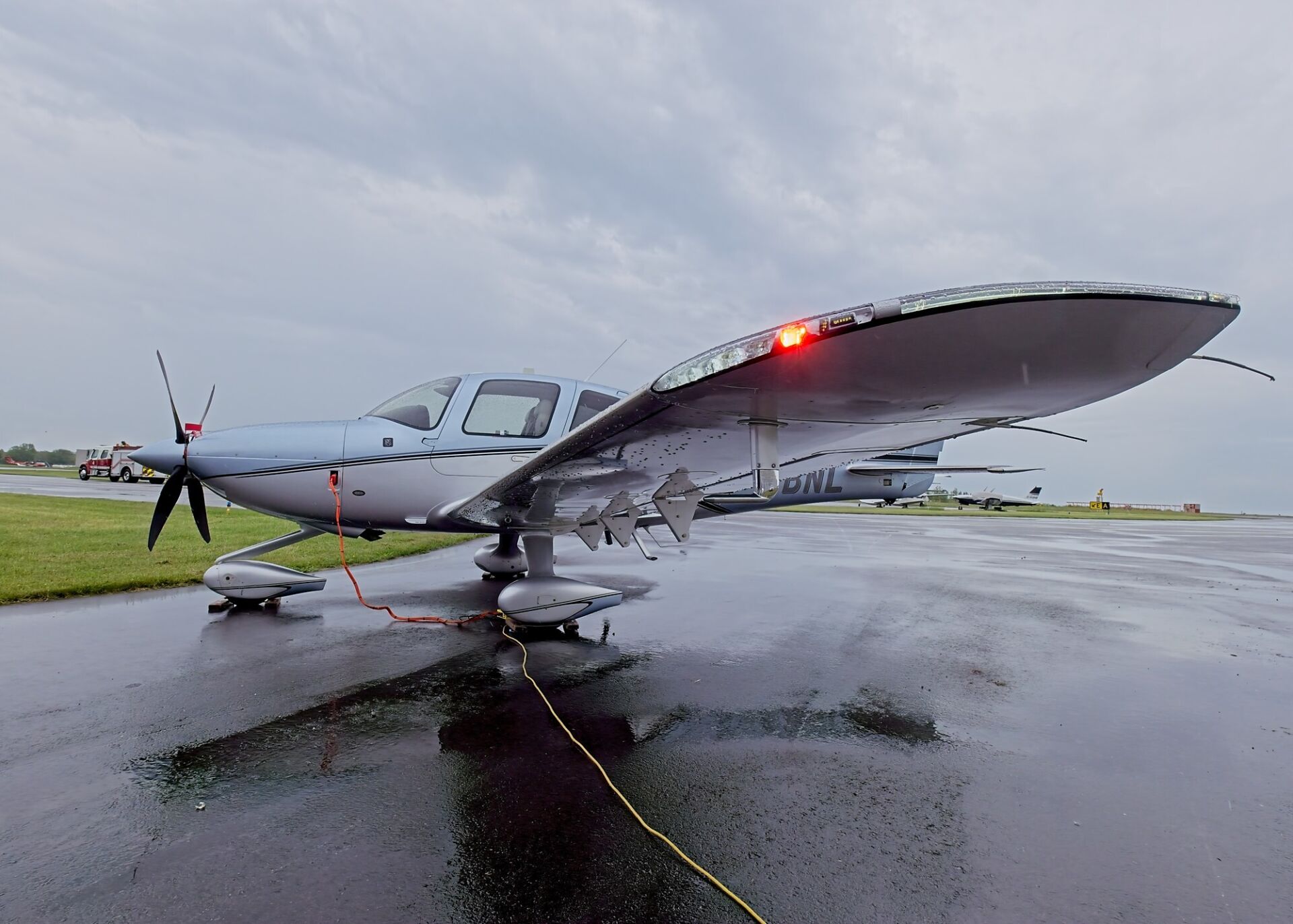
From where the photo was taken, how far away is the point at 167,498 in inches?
240

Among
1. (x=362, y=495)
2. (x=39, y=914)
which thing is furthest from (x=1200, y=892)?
(x=362, y=495)

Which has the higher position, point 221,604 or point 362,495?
point 362,495

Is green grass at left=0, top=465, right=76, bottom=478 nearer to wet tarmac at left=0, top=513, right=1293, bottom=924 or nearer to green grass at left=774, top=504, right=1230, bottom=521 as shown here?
green grass at left=774, top=504, right=1230, bottom=521

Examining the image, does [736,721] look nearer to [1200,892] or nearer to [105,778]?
[1200,892]

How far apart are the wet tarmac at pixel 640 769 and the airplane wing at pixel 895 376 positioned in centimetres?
154

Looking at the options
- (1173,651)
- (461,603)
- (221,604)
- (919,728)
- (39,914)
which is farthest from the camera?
(461,603)

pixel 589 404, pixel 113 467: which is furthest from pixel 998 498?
pixel 113 467

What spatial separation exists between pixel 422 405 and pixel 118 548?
7.71 m

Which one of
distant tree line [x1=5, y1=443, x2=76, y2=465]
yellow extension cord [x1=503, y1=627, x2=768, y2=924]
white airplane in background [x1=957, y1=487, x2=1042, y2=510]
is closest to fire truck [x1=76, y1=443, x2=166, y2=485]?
yellow extension cord [x1=503, y1=627, x2=768, y2=924]

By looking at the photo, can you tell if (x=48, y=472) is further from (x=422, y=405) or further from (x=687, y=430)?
(x=687, y=430)

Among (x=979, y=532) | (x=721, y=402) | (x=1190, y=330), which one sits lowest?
(x=979, y=532)

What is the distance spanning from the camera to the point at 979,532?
74.6ft

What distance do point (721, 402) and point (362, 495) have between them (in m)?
4.69

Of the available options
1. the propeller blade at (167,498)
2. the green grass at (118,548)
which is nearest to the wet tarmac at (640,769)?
the propeller blade at (167,498)
